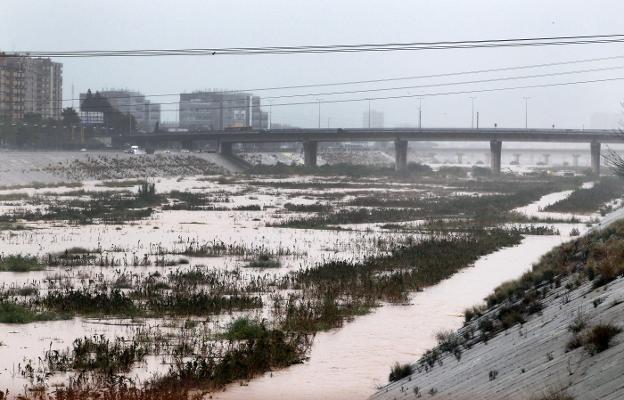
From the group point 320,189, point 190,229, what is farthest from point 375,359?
point 320,189

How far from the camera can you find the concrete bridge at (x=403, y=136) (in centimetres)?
12431

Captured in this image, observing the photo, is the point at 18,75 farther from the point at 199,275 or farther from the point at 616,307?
the point at 616,307

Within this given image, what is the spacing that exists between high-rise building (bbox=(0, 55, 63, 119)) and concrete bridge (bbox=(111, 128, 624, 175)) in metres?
29.4

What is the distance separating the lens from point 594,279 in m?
17.5

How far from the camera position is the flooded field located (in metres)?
16.9

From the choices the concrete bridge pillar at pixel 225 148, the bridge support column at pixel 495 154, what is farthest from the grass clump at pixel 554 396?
the concrete bridge pillar at pixel 225 148

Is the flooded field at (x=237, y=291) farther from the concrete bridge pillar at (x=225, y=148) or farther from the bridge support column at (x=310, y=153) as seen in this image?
the concrete bridge pillar at (x=225, y=148)

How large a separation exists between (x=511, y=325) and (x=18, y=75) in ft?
508

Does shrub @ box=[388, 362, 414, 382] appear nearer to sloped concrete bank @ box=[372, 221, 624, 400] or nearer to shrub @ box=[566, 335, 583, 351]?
sloped concrete bank @ box=[372, 221, 624, 400]

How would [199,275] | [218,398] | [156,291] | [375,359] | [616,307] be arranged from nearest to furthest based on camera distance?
[616,307] < [218,398] < [375,359] < [156,291] < [199,275]

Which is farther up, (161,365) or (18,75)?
(18,75)

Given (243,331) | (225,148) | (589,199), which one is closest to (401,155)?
(225,148)

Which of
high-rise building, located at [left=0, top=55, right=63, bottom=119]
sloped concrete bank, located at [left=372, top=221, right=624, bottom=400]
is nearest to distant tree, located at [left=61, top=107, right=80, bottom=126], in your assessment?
high-rise building, located at [left=0, top=55, right=63, bottom=119]

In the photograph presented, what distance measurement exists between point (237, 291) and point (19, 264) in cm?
889
